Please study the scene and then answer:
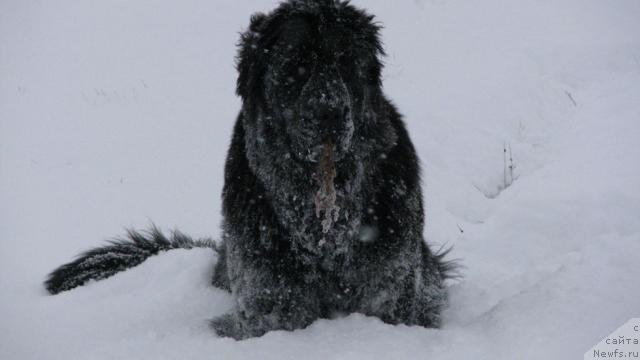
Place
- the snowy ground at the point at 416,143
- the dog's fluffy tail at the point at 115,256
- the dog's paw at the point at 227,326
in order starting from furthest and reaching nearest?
the dog's fluffy tail at the point at 115,256
the dog's paw at the point at 227,326
the snowy ground at the point at 416,143

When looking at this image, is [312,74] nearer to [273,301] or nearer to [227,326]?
[273,301]

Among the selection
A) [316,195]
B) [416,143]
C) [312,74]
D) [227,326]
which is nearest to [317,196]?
[316,195]

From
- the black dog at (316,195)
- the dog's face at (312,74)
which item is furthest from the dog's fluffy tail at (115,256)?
the dog's face at (312,74)

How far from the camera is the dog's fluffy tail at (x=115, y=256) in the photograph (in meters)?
4.05

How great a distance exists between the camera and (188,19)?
34.4 feet

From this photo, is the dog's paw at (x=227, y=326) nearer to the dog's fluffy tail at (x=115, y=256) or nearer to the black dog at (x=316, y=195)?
the black dog at (x=316, y=195)

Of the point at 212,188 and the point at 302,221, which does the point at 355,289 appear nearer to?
the point at 302,221

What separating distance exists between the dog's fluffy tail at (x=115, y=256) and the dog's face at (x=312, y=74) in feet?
5.70

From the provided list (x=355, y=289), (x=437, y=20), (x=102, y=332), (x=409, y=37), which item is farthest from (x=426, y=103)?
(x=102, y=332)

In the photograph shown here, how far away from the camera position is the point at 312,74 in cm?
290

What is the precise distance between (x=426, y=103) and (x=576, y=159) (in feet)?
7.07

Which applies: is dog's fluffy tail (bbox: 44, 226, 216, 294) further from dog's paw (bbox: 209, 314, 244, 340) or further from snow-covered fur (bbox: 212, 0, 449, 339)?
snow-covered fur (bbox: 212, 0, 449, 339)

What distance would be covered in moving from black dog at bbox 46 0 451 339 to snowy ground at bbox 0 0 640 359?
297mm

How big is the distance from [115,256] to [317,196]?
205 cm
